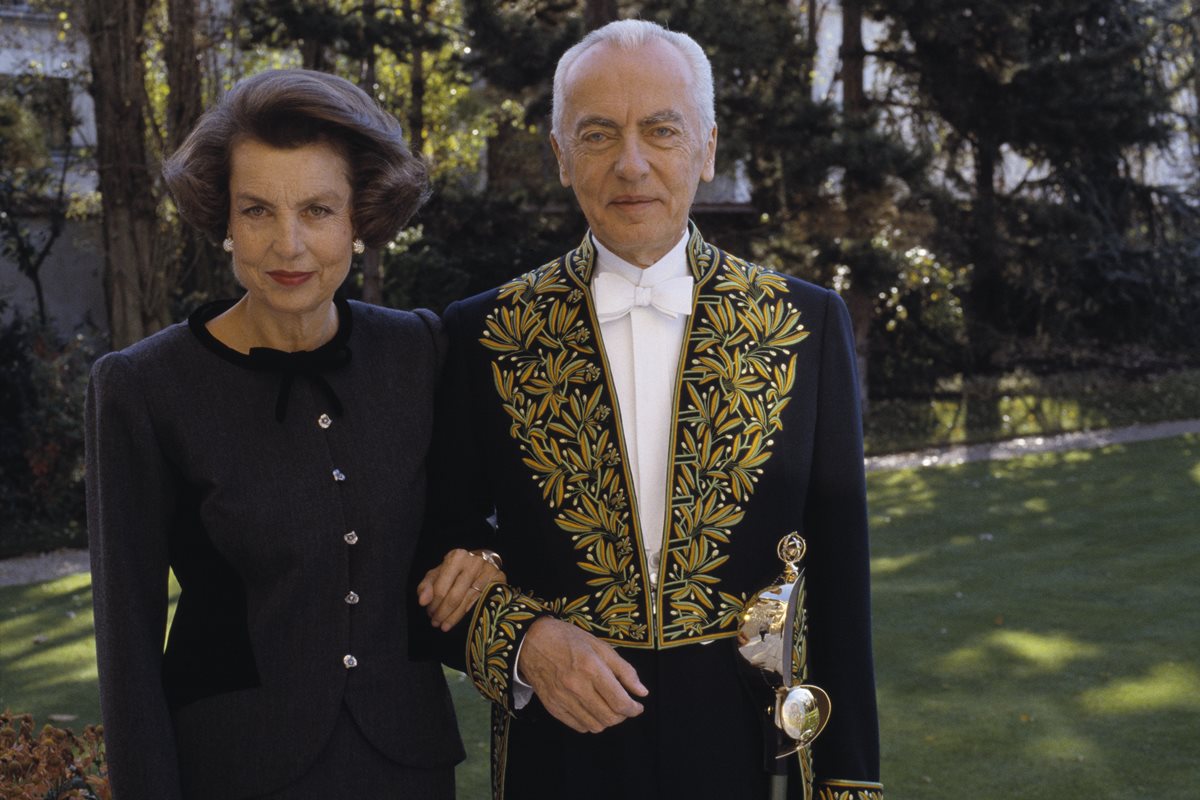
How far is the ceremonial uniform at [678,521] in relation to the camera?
2.40 m

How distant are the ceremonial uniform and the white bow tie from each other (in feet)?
0.09

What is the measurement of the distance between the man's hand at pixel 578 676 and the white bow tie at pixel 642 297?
20.9 inches

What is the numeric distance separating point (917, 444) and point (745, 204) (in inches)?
193

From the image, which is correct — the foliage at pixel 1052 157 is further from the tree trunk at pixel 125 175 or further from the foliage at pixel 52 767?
the foliage at pixel 52 767

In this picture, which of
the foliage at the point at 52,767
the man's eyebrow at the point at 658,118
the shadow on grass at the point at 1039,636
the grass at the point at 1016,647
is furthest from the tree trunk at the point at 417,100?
the man's eyebrow at the point at 658,118

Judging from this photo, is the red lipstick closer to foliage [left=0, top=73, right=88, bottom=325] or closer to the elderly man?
the elderly man

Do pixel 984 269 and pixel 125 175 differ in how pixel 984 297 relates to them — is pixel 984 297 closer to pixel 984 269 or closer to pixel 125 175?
pixel 984 269

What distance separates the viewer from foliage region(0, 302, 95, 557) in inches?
416

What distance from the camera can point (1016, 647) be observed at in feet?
21.9

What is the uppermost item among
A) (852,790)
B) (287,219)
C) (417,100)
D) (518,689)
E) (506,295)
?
(417,100)

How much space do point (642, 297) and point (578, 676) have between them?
2.12 feet

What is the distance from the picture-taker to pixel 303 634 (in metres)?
2.32

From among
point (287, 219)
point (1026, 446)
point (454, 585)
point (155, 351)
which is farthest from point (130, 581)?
point (1026, 446)

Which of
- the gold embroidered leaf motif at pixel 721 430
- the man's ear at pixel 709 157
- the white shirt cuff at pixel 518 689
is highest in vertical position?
the man's ear at pixel 709 157
